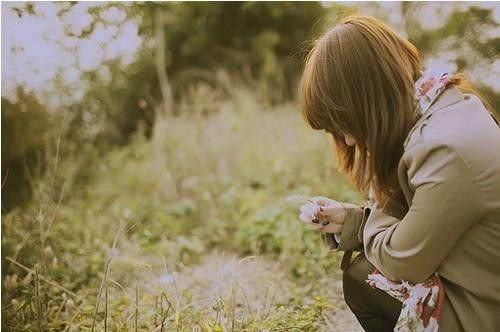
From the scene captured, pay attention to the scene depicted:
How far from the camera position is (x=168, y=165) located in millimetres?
3869

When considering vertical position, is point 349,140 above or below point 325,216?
above

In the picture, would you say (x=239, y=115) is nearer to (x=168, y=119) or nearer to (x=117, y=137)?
(x=168, y=119)

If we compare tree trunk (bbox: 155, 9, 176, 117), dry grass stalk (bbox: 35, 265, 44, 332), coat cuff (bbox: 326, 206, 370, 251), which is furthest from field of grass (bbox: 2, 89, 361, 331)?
coat cuff (bbox: 326, 206, 370, 251)

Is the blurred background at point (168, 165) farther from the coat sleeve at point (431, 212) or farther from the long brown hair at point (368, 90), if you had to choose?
the coat sleeve at point (431, 212)

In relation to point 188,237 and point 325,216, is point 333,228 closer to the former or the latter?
point 325,216

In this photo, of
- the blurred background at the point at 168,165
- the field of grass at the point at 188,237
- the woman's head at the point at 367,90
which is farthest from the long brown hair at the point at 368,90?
the field of grass at the point at 188,237

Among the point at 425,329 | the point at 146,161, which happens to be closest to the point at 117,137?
the point at 146,161

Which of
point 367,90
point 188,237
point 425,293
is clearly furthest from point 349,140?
point 188,237

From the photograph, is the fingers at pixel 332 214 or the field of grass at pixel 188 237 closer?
the fingers at pixel 332 214

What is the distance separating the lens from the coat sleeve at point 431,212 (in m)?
1.43

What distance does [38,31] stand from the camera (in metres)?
2.81

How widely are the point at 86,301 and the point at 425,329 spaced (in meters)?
1.37

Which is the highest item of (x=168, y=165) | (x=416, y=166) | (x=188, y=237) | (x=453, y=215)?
(x=416, y=166)

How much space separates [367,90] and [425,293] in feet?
1.73
